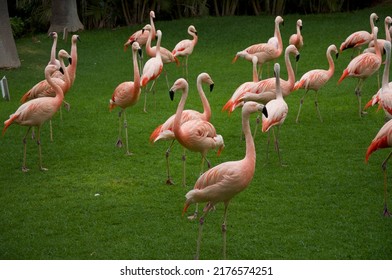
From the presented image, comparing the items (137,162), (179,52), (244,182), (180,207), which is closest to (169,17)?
(179,52)

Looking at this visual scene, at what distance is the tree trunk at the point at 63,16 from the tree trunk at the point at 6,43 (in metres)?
3.44

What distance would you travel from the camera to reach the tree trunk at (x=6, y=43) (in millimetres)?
13625

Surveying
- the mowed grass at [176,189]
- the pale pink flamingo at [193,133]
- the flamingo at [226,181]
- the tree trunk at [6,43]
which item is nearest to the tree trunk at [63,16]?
the tree trunk at [6,43]

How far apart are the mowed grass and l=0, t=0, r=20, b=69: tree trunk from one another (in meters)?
1.16

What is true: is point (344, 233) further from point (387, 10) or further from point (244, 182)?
point (387, 10)

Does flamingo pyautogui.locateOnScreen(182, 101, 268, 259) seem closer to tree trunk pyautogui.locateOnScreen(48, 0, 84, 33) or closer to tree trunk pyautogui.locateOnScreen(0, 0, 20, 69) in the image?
tree trunk pyautogui.locateOnScreen(0, 0, 20, 69)

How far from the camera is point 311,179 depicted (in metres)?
7.81

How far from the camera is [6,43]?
45.2ft

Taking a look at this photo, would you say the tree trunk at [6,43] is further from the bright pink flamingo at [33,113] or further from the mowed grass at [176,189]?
the bright pink flamingo at [33,113]

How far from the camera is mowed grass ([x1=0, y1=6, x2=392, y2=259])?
6.12 m

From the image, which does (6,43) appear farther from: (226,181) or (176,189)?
(226,181)

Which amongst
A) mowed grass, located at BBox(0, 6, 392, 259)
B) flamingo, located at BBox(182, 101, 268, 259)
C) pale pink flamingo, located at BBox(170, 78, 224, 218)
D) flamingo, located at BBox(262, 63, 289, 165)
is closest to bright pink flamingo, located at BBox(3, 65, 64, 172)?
mowed grass, located at BBox(0, 6, 392, 259)

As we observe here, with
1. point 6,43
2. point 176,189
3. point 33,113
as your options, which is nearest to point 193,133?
point 176,189

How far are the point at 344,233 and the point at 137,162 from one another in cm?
307
